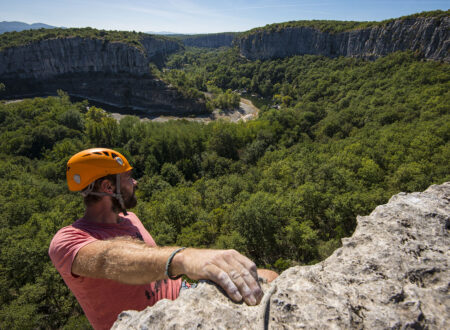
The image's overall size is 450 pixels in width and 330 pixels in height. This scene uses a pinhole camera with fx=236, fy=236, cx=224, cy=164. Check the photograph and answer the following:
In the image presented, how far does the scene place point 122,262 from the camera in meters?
2.68

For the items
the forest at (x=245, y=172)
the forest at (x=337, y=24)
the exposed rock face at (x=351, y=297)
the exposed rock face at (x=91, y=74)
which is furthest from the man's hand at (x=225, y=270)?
the exposed rock face at (x=91, y=74)

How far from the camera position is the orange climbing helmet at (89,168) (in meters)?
3.79

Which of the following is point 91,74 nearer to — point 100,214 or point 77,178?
point 77,178

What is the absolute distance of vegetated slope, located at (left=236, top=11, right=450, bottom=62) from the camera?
62450mm

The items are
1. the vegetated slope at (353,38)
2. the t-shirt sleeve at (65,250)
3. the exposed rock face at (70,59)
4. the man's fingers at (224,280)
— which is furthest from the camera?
the exposed rock face at (70,59)

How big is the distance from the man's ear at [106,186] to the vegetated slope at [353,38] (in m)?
83.5

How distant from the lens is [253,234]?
66.0 ft

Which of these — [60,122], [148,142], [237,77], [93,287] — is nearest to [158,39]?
[237,77]

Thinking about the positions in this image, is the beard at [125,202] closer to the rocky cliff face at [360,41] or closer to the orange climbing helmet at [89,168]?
the orange climbing helmet at [89,168]

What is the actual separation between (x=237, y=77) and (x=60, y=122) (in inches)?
3812

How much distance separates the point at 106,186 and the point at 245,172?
38.2 m

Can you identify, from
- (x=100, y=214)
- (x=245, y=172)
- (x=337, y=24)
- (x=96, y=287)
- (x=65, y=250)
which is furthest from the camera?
(x=337, y=24)

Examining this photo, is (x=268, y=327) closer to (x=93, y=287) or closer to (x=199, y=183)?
(x=93, y=287)

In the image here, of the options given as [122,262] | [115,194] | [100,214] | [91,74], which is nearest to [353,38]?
[91,74]
